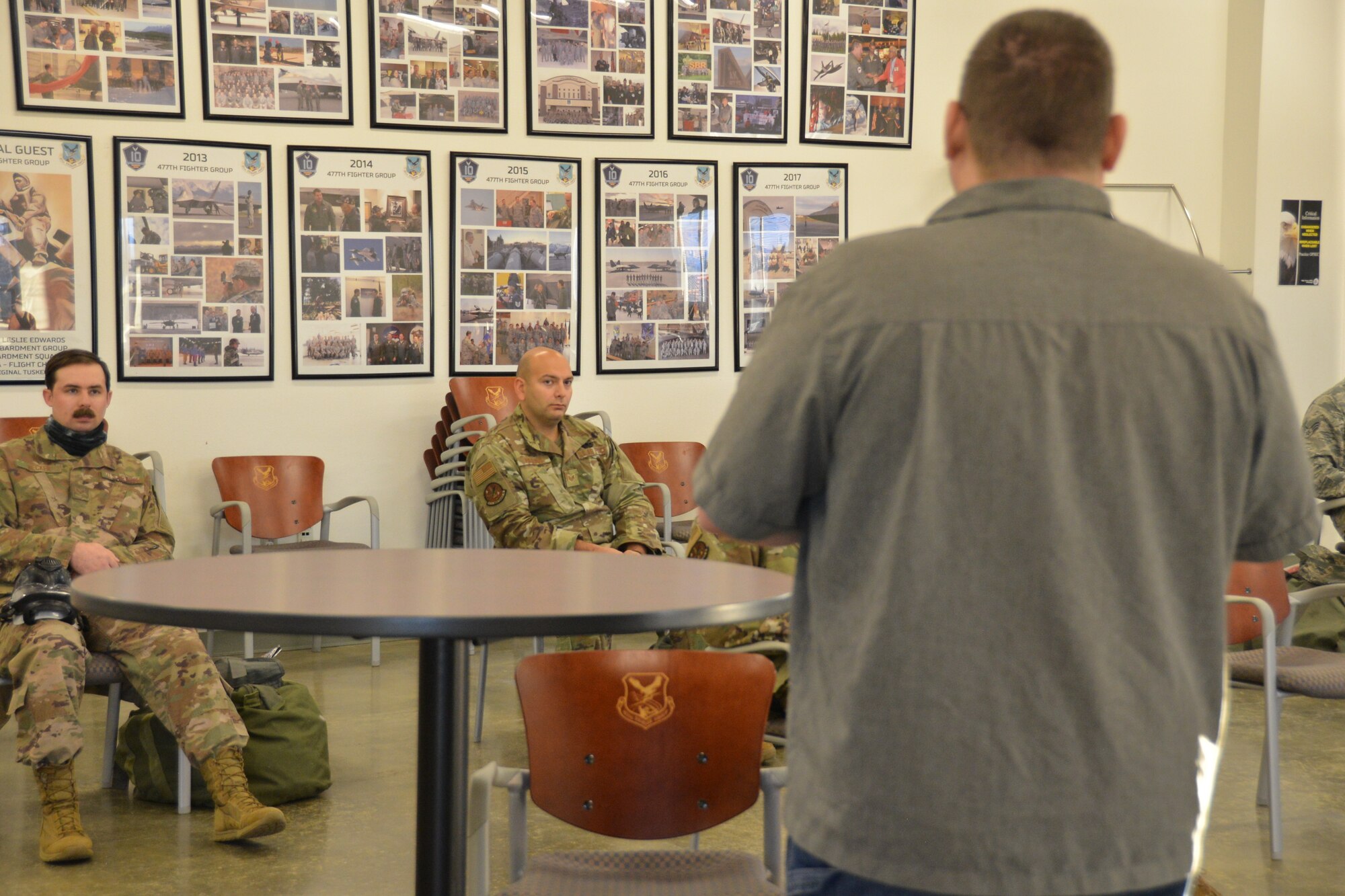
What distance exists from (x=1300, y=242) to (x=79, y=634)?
6.40 metres

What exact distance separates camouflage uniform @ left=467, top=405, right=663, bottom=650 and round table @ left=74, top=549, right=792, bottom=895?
1.79 m

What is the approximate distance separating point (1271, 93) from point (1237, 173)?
0.44 meters

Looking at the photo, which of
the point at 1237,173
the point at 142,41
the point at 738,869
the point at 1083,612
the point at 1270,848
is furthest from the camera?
the point at 1237,173

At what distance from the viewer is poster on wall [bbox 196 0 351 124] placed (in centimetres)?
566

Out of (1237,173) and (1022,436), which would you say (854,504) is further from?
(1237,173)

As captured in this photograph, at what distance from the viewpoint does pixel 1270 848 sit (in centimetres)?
325

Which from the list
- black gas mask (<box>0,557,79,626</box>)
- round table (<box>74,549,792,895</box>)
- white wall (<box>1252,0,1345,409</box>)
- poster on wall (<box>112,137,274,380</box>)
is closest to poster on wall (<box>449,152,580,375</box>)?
poster on wall (<box>112,137,274,380</box>)

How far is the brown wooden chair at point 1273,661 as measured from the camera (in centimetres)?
320

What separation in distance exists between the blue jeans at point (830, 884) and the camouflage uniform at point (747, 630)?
199 cm

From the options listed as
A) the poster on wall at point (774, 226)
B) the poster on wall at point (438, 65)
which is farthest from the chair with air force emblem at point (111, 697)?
the poster on wall at point (774, 226)

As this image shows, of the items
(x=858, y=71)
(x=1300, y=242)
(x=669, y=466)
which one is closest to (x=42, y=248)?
(x=669, y=466)

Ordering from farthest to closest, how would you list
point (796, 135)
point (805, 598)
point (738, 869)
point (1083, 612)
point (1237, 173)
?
point (1237, 173), point (796, 135), point (738, 869), point (805, 598), point (1083, 612)

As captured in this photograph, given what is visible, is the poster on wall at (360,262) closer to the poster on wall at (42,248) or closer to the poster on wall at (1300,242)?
the poster on wall at (42,248)

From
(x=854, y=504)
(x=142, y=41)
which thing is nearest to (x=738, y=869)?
(x=854, y=504)
